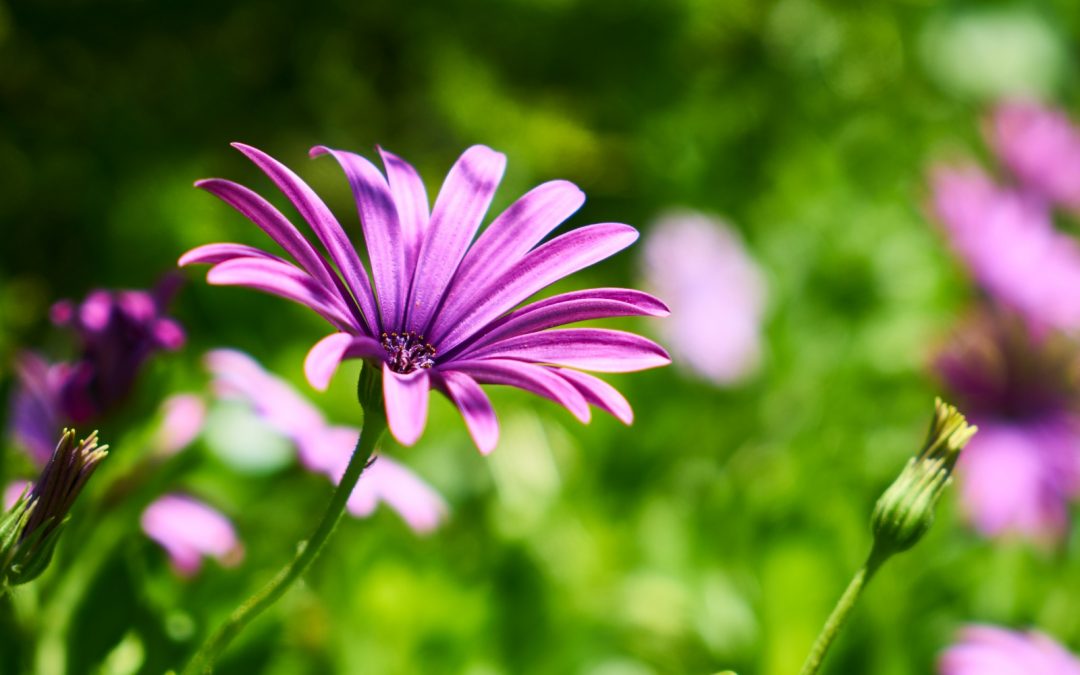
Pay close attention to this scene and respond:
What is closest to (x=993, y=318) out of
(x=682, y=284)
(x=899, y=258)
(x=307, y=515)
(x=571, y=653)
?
(x=899, y=258)

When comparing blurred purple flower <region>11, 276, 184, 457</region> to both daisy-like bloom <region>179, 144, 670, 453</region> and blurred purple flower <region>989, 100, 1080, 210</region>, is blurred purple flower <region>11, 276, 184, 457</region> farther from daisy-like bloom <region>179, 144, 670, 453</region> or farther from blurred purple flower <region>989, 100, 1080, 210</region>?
blurred purple flower <region>989, 100, 1080, 210</region>

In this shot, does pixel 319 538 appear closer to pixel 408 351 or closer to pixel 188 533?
pixel 408 351

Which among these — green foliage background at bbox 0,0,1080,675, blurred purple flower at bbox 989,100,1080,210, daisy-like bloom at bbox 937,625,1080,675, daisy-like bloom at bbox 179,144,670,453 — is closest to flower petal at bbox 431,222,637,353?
daisy-like bloom at bbox 179,144,670,453

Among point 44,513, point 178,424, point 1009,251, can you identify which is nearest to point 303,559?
point 44,513

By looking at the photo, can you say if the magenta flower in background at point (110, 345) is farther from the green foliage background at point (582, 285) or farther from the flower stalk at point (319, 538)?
the flower stalk at point (319, 538)

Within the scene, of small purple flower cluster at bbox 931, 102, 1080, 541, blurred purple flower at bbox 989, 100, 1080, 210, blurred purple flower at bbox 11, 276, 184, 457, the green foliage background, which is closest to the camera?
blurred purple flower at bbox 11, 276, 184, 457

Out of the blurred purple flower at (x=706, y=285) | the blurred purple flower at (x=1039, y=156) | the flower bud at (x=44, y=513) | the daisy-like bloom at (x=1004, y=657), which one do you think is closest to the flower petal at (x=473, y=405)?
the flower bud at (x=44, y=513)
